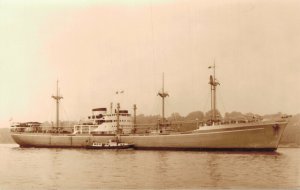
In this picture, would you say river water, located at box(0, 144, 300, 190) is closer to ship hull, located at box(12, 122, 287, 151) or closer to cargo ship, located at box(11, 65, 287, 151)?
cargo ship, located at box(11, 65, 287, 151)

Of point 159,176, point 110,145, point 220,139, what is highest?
point 220,139

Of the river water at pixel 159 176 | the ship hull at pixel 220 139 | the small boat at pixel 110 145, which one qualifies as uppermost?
the ship hull at pixel 220 139

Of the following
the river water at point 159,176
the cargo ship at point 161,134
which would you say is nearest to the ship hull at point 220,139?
the cargo ship at point 161,134

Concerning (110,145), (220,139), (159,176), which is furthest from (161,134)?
(159,176)

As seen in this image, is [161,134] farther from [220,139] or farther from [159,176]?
[159,176]

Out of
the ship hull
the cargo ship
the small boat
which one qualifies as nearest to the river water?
the cargo ship

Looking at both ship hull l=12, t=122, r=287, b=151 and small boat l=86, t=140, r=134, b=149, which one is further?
small boat l=86, t=140, r=134, b=149

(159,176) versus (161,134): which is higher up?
(161,134)

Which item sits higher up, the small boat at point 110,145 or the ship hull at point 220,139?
the ship hull at point 220,139

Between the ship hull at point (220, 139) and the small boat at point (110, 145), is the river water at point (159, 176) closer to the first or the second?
the ship hull at point (220, 139)
